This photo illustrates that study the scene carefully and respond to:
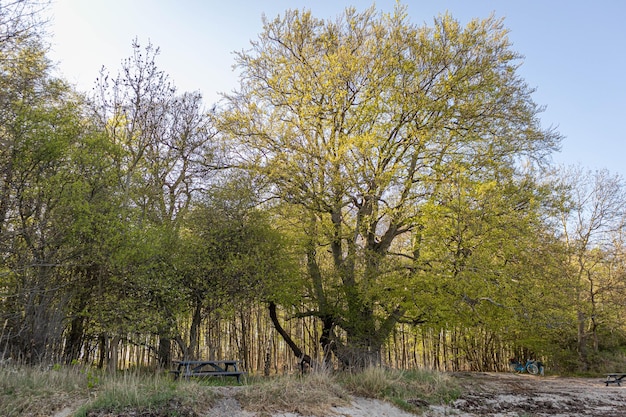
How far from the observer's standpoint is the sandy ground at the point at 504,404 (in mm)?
6630

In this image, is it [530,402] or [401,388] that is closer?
[401,388]

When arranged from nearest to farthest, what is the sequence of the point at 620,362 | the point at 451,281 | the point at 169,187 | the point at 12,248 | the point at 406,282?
1. the point at 12,248
2. the point at 451,281
3. the point at 406,282
4. the point at 169,187
5. the point at 620,362

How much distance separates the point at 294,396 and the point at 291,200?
697cm

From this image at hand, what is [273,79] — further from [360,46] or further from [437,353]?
[437,353]

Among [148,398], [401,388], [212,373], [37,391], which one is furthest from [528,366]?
[37,391]

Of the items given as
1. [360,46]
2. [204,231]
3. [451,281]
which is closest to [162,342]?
[204,231]

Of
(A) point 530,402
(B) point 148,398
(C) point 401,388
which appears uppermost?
(B) point 148,398

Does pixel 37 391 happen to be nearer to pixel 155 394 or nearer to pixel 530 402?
pixel 155 394

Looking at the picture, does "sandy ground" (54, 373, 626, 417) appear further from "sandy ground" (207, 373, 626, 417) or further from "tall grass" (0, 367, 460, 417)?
"tall grass" (0, 367, 460, 417)

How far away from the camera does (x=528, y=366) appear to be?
62.3 ft

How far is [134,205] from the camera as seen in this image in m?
11.9

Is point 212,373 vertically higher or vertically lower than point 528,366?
higher

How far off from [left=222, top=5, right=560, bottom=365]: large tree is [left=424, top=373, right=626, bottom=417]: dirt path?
3.12 m

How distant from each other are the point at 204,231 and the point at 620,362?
1877cm
